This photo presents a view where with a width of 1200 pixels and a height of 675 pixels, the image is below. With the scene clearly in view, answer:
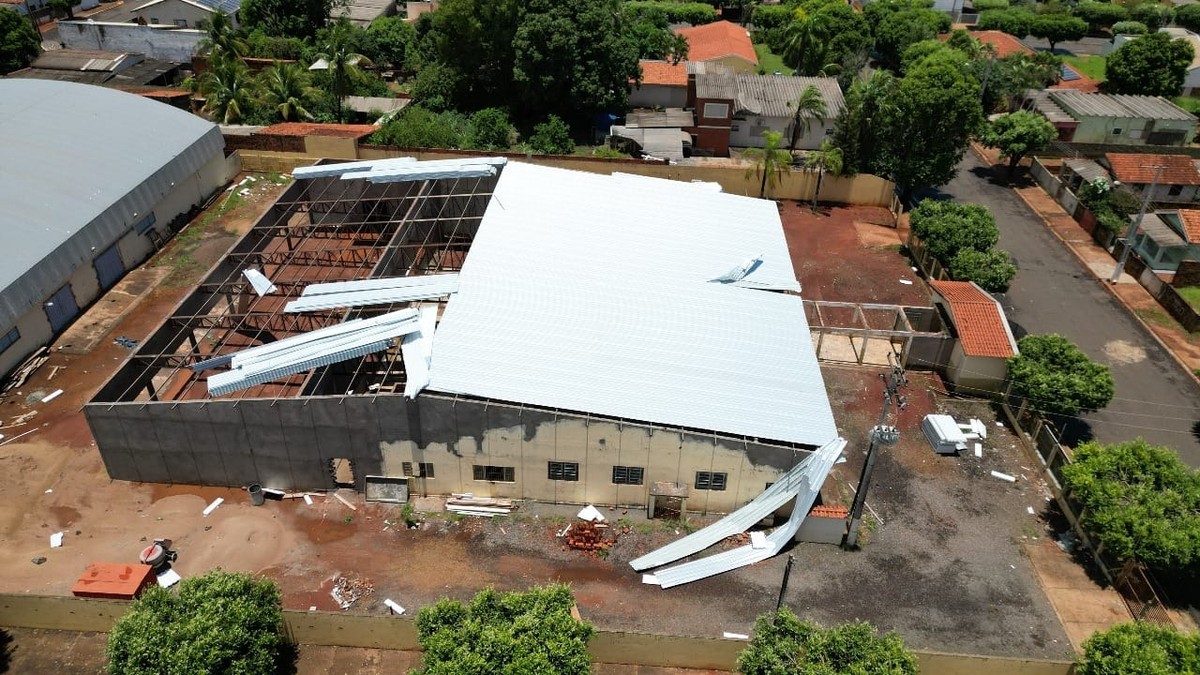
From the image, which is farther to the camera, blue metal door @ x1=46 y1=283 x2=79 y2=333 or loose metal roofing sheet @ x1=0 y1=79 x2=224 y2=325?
blue metal door @ x1=46 y1=283 x2=79 y2=333

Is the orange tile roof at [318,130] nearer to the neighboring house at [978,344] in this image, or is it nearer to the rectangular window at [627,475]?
the rectangular window at [627,475]

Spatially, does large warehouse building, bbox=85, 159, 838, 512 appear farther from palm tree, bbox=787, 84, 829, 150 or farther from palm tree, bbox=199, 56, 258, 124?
palm tree, bbox=199, 56, 258, 124

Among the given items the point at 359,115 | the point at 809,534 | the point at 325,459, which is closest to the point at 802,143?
the point at 359,115

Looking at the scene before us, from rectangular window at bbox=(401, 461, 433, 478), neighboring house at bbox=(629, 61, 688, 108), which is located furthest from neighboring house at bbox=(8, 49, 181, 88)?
rectangular window at bbox=(401, 461, 433, 478)

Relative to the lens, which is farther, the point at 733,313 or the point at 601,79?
the point at 601,79

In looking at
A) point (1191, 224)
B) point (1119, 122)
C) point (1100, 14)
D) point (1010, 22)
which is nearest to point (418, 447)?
point (1191, 224)

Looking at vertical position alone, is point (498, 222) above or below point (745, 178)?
above

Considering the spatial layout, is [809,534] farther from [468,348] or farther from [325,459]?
[325,459]
